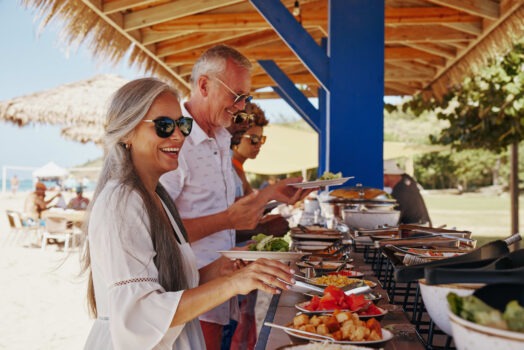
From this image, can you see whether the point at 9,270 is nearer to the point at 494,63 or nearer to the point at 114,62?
the point at 114,62

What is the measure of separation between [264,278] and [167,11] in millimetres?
4497

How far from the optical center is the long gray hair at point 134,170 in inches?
69.1

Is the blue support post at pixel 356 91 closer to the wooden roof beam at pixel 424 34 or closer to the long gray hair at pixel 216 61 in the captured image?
the long gray hair at pixel 216 61

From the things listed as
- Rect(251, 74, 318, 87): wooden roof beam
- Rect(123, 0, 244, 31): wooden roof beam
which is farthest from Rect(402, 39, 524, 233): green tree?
Rect(123, 0, 244, 31): wooden roof beam

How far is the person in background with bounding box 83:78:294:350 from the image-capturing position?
160 centimetres

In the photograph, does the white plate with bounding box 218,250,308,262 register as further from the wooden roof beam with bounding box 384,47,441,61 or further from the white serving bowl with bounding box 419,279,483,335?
the wooden roof beam with bounding box 384,47,441,61

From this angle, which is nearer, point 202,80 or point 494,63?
point 202,80

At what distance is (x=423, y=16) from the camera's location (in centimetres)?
597

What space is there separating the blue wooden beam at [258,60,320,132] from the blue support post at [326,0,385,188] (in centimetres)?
301

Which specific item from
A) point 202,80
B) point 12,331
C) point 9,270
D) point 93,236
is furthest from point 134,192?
point 9,270

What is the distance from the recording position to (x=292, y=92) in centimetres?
778

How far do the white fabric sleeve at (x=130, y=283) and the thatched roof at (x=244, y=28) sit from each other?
378cm

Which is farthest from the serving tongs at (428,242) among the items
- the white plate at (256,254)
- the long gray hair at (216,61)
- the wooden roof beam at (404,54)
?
the wooden roof beam at (404,54)

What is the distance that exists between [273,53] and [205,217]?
5665mm
